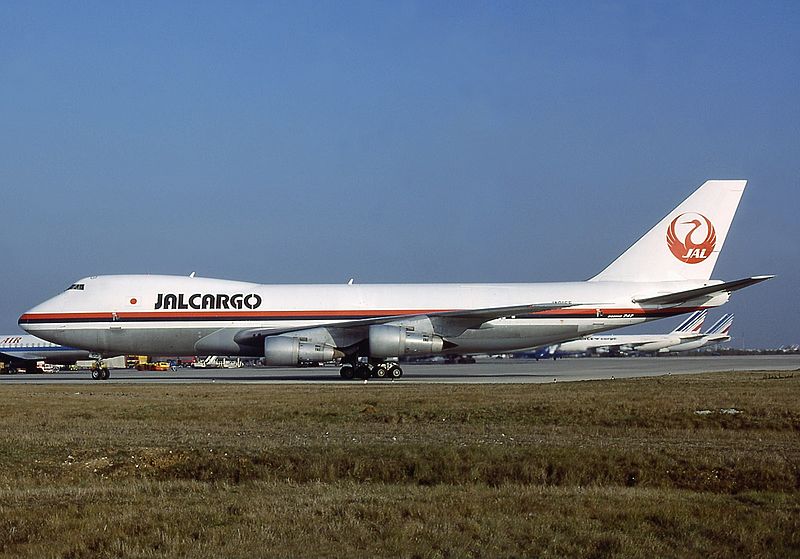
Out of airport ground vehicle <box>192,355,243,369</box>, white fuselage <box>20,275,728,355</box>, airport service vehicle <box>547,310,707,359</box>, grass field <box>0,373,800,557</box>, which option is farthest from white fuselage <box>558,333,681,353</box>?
grass field <box>0,373,800,557</box>

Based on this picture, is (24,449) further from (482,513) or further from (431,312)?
(431,312)

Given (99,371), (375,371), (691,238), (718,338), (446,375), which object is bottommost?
(446,375)

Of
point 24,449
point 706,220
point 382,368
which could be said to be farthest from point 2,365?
point 24,449

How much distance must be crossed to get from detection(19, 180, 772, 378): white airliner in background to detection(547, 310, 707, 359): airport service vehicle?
56336 millimetres

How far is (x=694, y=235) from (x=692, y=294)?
379cm

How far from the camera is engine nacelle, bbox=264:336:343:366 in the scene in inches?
1426

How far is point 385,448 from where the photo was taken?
45.5 ft

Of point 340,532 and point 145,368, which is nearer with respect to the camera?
point 340,532

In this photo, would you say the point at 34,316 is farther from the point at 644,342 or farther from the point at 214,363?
the point at 644,342

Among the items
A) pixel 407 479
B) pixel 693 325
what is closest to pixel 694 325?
pixel 693 325

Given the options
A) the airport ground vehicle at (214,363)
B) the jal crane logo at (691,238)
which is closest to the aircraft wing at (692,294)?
the jal crane logo at (691,238)

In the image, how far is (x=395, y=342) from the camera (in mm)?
36438

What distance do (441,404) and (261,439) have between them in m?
7.50

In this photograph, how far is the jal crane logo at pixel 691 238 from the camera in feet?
131
